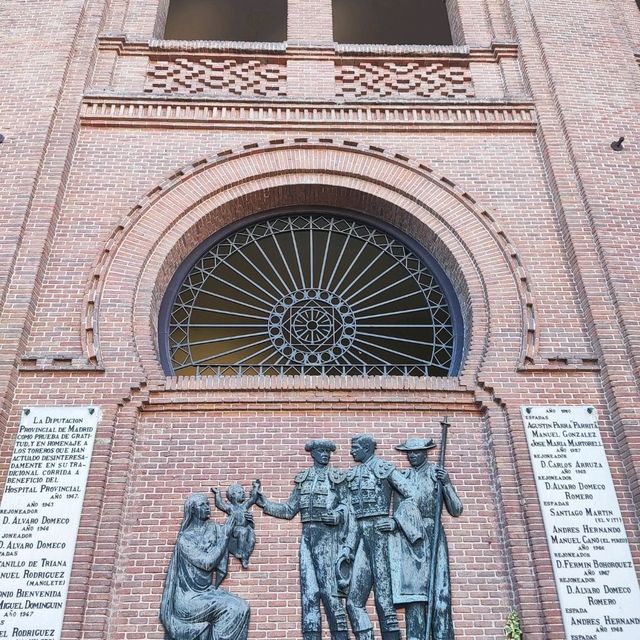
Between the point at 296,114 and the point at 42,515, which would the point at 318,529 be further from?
the point at 296,114

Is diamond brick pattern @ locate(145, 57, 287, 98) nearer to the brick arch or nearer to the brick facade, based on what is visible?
the brick facade

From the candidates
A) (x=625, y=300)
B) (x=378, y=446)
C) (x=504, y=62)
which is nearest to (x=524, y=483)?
(x=378, y=446)

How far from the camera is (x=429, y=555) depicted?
18.3ft

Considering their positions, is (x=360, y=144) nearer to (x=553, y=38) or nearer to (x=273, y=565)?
(x=553, y=38)

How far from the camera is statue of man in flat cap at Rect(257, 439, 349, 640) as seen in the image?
5391 millimetres

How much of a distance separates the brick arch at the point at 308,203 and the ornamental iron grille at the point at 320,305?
20cm

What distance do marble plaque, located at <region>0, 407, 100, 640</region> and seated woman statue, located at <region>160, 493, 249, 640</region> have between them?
79cm

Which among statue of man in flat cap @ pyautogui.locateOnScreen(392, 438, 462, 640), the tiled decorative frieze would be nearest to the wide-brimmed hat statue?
statue of man in flat cap @ pyautogui.locateOnScreen(392, 438, 462, 640)

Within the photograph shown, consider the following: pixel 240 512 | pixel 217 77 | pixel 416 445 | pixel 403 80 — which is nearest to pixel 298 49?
pixel 217 77

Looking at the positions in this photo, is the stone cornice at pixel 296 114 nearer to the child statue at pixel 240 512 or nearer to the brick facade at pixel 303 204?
the brick facade at pixel 303 204

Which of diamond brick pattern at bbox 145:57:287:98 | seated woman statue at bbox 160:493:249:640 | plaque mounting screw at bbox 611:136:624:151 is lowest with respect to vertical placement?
seated woman statue at bbox 160:493:249:640

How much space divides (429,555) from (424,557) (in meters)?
0.04

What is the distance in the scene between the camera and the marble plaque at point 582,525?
17.5 feet

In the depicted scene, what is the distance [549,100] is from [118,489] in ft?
20.6
